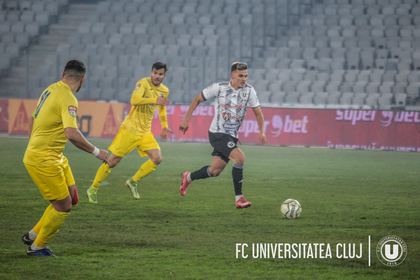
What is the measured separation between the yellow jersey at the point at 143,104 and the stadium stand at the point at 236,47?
18.9 m

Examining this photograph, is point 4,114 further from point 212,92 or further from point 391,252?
point 391,252

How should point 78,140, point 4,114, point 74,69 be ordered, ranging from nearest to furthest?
point 78,140, point 74,69, point 4,114

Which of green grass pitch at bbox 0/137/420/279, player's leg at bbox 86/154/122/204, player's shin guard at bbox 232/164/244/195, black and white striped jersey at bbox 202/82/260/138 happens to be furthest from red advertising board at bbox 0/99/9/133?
player's shin guard at bbox 232/164/244/195

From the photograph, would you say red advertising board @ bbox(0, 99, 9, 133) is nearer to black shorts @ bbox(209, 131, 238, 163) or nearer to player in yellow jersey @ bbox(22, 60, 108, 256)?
black shorts @ bbox(209, 131, 238, 163)

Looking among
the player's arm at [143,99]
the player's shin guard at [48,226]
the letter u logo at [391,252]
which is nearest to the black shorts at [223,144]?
the player's arm at [143,99]

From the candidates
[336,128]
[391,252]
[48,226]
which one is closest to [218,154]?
[391,252]

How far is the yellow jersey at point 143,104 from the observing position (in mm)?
17766

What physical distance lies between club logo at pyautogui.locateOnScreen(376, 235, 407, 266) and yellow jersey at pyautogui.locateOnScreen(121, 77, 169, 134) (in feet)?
20.8

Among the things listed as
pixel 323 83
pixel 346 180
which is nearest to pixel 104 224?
pixel 346 180

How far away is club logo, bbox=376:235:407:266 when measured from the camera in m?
10.9

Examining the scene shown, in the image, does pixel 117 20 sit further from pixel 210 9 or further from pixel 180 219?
pixel 180 219

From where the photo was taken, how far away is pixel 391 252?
11461mm

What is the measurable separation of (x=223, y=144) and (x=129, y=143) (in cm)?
224

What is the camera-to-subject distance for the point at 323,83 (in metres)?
38.8
